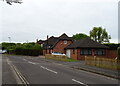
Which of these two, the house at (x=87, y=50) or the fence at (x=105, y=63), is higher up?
the house at (x=87, y=50)

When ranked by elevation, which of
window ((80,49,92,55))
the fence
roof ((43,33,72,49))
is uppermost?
roof ((43,33,72,49))

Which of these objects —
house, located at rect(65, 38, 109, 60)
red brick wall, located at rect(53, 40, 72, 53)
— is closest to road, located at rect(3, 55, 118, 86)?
house, located at rect(65, 38, 109, 60)

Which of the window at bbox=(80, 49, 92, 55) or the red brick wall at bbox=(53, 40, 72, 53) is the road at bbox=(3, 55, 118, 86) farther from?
the red brick wall at bbox=(53, 40, 72, 53)

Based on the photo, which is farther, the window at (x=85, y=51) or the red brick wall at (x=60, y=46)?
the red brick wall at (x=60, y=46)

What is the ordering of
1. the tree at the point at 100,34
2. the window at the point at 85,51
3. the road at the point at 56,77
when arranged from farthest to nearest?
the tree at the point at 100,34 < the window at the point at 85,51 < the road at the point at 56,77

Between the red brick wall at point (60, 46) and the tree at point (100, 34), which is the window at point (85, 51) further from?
the tree at point (100, 34)

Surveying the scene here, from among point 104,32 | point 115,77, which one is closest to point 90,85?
point 115,77

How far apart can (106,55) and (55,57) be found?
10537 mm

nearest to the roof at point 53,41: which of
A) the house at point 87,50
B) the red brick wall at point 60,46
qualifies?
the red brick wall at point 60,46

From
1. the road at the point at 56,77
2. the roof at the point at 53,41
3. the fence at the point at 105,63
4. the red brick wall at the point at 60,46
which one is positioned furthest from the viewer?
the roof at the point at 53,41

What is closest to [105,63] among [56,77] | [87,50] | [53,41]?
[56,77]

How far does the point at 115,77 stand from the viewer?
16.9 metres

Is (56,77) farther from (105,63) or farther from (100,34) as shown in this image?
(100,34)

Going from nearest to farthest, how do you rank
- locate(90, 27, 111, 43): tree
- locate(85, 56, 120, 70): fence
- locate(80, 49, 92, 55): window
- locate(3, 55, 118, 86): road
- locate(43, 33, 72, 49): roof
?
locate(3, 55, 118, 86): road < locate(85, 56, 120, 70): fence < locate(80, 49, 92, 55): window < locate(43, 33, 72, 49): roof < locate(90, 27, 111, 43): tree
